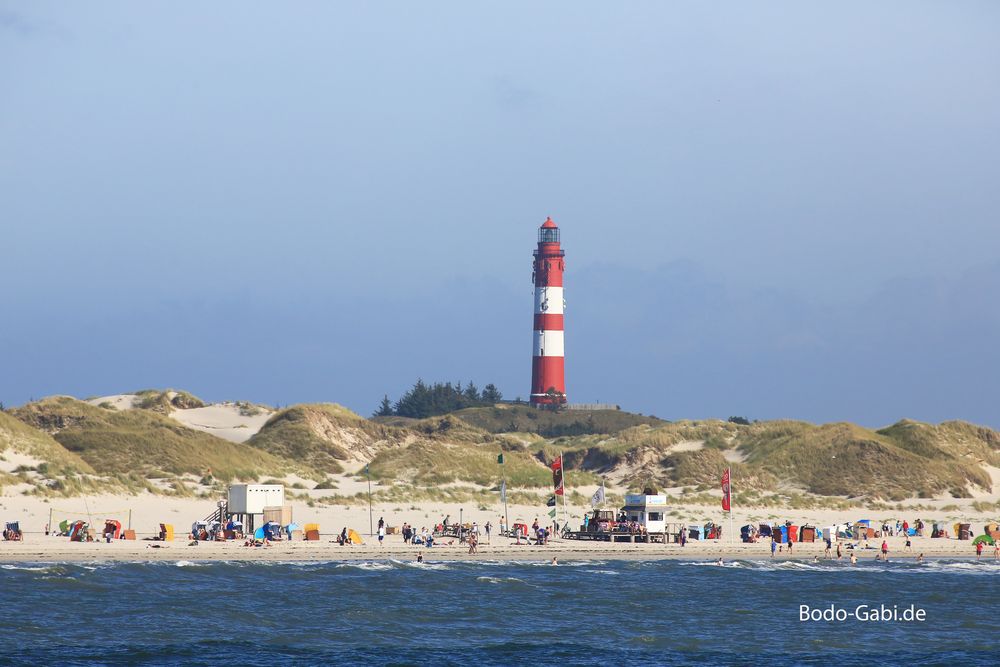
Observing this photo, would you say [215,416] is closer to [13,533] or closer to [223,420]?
[223,420]

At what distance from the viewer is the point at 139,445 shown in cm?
7844

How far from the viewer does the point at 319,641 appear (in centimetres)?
4303

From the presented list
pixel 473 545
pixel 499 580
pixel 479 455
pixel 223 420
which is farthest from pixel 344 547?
pixel 223 420

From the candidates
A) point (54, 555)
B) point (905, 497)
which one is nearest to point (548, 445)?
point (905, 497)

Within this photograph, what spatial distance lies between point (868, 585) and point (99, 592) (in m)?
28.3

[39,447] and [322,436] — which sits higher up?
[322,436]

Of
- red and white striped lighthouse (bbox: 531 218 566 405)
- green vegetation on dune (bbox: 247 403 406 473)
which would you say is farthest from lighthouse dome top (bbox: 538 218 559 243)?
green vegetation on dune (bbox: 247 403 406 473)

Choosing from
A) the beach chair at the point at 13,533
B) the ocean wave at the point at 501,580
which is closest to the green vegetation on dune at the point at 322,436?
the beach chair at the point at 13,533

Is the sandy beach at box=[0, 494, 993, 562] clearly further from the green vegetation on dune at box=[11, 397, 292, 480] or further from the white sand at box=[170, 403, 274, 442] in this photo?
the white sand at box=[170, 403, 274, 442]

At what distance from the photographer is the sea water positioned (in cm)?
4138

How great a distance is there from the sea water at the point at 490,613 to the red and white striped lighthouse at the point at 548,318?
59423mm

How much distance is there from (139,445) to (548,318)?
46.9m

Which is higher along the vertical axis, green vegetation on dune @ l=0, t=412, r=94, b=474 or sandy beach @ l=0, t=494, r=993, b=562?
green vegetation on dune @ l=0, t=412, r=94, b=474

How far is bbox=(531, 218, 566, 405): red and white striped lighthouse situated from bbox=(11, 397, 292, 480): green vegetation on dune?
38.0m
